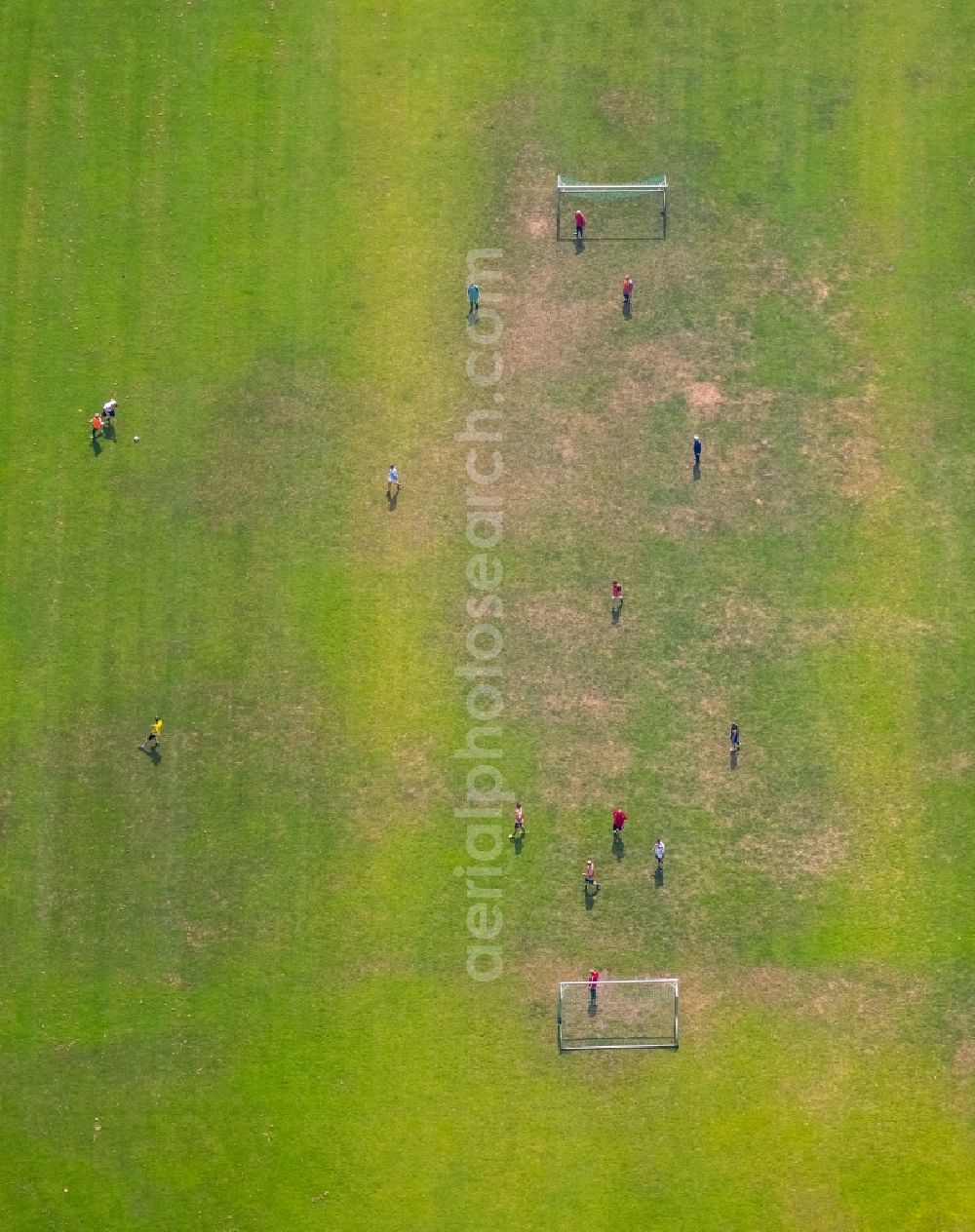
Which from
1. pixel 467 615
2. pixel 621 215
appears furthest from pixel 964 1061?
pixel 621 215

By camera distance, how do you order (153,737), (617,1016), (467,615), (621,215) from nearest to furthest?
1. (617,1016)
2. (153,737)
3. (467,615)
4. (621,215)

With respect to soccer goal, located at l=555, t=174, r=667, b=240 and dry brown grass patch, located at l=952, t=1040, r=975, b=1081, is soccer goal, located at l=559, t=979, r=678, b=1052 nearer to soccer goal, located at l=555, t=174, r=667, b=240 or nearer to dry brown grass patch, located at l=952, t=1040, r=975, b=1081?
dry brown grass patch, located at l=952, t=1040, r=975, b=1081

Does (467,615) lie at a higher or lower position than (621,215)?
lower

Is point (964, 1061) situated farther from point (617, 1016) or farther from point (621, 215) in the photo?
point (621, 215)

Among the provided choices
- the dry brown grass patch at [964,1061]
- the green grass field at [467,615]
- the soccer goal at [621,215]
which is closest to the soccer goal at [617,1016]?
the green grass field at [467,615]

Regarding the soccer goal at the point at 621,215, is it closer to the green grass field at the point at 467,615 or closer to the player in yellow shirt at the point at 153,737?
the green grass field at the point at 467,615

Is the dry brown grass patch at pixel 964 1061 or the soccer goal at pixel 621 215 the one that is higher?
the soccer goal at pixel 621 215
